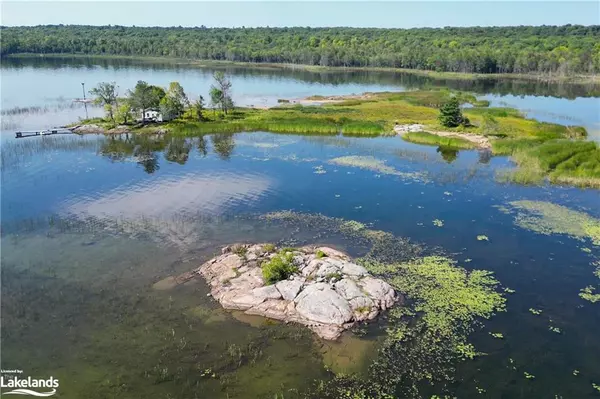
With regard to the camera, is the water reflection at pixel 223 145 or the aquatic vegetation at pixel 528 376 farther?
the water reflection at pixel 223 145

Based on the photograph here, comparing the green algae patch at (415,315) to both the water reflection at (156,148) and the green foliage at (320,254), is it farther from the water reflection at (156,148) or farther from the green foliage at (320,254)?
the water reflection at (156,148)

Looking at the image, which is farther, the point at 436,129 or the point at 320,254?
the point at 436,129

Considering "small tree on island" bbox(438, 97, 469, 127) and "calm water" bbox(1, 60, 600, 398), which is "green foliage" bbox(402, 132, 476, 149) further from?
"small tree on island" bbox(438, 97, 469, 127)

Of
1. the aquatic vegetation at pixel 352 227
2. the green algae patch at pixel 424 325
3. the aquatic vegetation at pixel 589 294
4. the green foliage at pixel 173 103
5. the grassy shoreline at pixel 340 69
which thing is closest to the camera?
the green algae patch at pixel 424 325

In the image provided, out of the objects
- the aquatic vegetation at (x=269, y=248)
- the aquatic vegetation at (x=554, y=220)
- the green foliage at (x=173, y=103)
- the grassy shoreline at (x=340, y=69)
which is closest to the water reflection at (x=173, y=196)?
the aquatic vegetation at (x=269, y=248)

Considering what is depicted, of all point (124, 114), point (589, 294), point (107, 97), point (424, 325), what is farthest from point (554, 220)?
point (107, 97)

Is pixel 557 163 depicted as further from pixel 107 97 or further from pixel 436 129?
pixel 107 97

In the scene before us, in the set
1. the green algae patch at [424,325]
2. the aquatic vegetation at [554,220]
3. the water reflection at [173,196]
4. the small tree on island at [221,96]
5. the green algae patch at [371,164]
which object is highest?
the small tree on island at [221,96]
